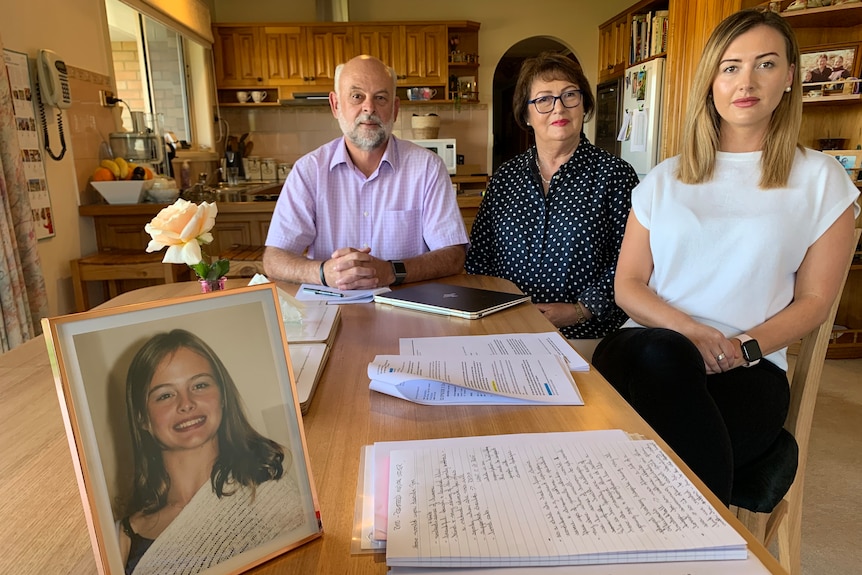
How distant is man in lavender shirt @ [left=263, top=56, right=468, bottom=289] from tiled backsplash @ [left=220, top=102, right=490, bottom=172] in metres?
3.93

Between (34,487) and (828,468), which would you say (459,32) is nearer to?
(828,468)

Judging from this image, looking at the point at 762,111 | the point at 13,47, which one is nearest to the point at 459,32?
the point at 13,47

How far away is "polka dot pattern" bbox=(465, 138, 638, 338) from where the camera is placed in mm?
1627

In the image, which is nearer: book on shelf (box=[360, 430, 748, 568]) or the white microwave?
book on shelf (box=[360, 430, 748, 568])

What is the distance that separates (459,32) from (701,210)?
478 cm

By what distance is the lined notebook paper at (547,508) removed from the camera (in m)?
0.47

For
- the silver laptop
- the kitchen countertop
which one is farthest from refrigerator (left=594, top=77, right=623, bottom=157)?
the silver laptop

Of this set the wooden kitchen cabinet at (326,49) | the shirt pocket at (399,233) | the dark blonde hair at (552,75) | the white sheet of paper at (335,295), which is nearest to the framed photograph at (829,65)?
the dark blonde hair at (552,75)

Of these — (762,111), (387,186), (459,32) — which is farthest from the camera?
(459,32)

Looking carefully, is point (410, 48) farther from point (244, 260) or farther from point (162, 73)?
point (244, 260)

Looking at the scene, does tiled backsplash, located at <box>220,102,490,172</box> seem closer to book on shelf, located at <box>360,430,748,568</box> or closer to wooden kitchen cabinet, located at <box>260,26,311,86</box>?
wooden kitchen cabinet, located at <box>260,26,311,86</box>

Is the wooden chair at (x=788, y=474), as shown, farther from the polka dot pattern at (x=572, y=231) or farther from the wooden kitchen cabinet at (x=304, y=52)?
the wooden kitchen cabinet at (x=304, y=52)

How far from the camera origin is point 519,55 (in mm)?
8039

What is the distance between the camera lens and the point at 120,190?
294cm
